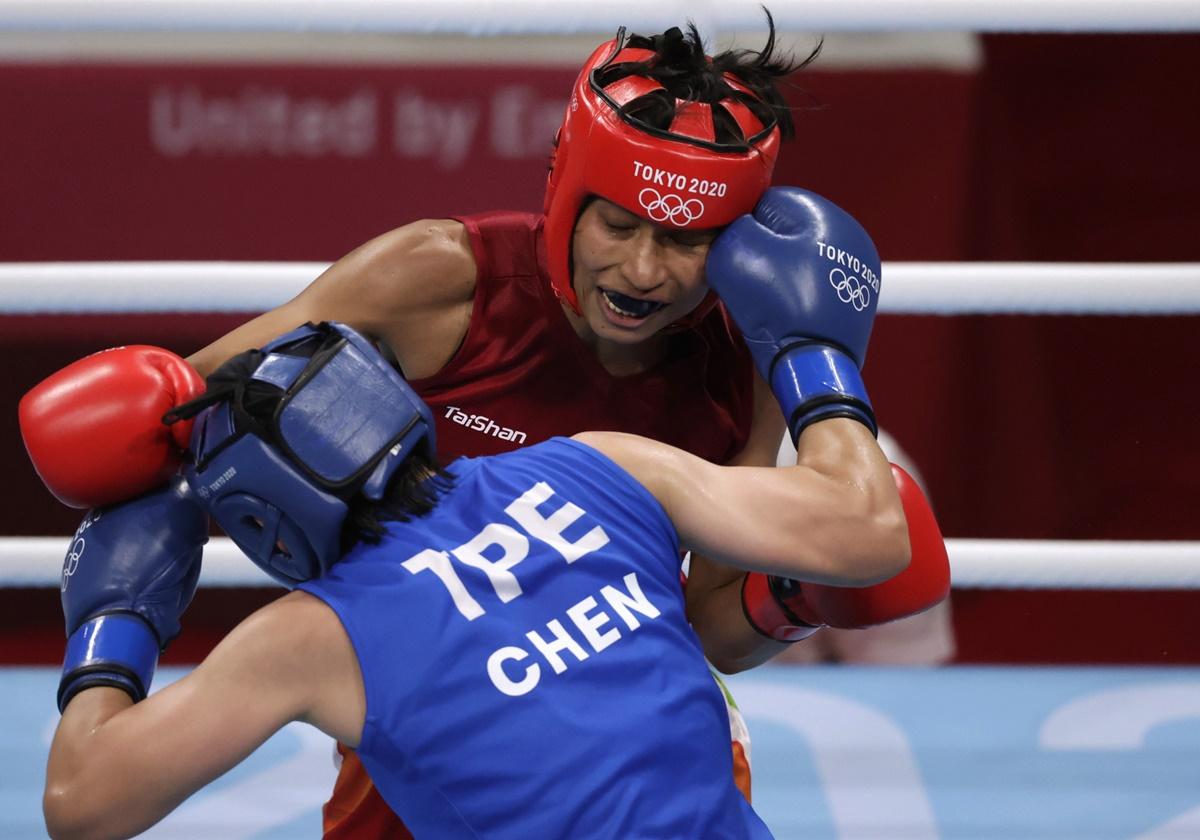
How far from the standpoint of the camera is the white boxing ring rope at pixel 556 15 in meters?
2.00

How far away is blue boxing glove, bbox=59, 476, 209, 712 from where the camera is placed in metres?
1.33

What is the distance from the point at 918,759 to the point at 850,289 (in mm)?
997

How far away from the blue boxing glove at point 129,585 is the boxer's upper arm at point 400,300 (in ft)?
0.97

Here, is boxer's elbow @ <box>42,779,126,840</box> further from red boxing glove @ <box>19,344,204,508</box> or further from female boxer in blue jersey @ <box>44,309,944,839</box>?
red boxing glove @ <box>19,344,204,508</box>

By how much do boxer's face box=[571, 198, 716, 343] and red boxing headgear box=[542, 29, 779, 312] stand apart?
24mm

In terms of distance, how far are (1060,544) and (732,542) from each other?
0.98m

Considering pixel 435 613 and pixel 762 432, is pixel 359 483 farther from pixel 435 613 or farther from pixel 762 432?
pixel 762 432

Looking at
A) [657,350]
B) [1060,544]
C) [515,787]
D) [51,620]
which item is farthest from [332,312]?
[51,620]

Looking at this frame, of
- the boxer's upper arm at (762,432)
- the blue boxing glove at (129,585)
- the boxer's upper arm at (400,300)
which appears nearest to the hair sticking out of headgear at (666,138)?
the boxer's upper arm at (400,300)

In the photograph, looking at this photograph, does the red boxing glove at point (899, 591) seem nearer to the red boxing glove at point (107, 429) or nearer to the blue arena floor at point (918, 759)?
the blue arena floor at point (918, 759)

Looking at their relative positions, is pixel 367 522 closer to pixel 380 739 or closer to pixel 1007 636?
pixel 380 739

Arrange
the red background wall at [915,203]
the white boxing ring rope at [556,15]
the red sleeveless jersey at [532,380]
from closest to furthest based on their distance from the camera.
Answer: the red sleeveless jersey at [532,380], the white boxing ring rope at [556,15], the red background wall at [915,203]

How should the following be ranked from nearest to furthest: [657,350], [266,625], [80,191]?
[266,625]
[657,350]
[80,191]

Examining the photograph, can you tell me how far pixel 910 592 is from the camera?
5.23 feet
